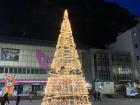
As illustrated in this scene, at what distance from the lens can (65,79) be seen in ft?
51.4

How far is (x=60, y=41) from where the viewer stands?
16141mm

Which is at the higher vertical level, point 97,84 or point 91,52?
point 91,52

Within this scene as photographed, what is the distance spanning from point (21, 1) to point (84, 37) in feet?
94.4

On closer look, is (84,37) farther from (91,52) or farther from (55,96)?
(55,96)

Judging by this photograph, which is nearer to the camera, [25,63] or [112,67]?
[25,63]

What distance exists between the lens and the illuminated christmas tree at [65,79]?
51.0 feet

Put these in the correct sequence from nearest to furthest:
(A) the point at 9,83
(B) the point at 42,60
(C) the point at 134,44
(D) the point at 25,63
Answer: (A) the point at 9,83, (D) the point at 25,63, (B) the point at 42,60, (C) the point at 134,44

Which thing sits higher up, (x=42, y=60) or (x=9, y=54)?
(x=9, y=54)

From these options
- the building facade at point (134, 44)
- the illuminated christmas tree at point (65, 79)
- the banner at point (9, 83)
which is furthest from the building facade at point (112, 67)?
the illuminated christmas tree at point (65, 79)

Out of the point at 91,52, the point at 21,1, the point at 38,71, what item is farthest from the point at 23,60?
the point at 21,1

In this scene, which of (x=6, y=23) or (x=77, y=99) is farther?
(x=6, y=23)

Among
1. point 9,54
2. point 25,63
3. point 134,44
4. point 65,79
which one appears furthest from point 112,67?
point 65,79

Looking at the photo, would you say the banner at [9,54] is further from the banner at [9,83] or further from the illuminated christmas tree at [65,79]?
the illuminated christmas tree at [65,79]

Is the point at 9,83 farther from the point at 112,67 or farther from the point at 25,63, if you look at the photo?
the point at 112,67
